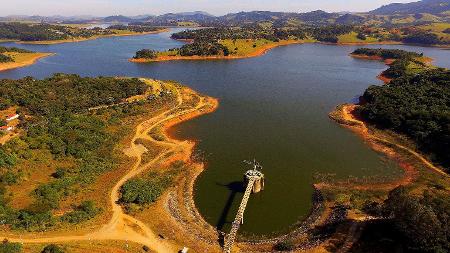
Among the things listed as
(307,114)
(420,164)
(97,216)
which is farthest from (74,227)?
(307,114)

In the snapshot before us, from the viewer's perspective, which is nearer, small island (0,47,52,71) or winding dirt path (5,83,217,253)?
winding dirt path (5,83,217,253)

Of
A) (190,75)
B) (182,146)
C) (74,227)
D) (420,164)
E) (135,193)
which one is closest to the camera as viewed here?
(74,227)

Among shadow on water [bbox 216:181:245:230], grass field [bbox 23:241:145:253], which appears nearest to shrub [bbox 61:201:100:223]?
grass field [bbox 23:241:145:253]

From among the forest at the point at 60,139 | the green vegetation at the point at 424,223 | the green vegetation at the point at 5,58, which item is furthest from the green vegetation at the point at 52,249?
the green vegetation at the point at 5,58

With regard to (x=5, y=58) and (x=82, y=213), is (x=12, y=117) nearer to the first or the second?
(x=82, y=213)

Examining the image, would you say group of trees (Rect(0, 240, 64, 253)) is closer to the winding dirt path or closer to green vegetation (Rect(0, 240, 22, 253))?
green vegetation (Rect(0, 240, 22, 253))

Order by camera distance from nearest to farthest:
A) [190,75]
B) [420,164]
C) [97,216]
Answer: [97,216] < [420,164] < [190,75]

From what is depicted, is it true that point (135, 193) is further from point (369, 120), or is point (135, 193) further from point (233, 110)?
point (369, 120)
